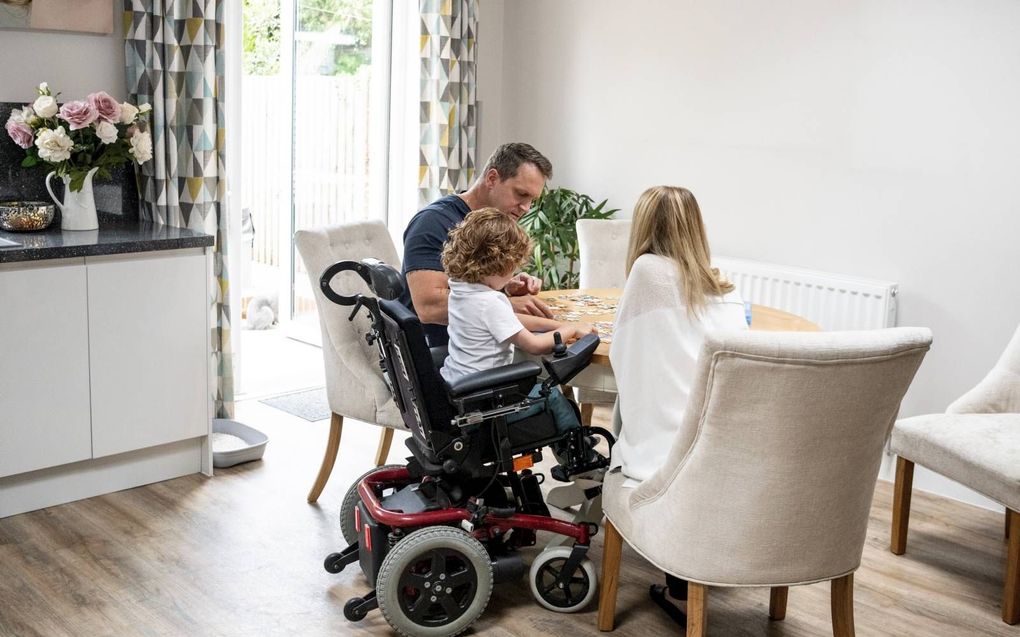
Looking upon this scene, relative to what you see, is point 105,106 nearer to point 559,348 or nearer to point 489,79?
point 559,348

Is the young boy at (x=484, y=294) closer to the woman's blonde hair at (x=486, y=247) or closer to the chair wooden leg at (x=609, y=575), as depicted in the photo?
the woman's blonde hair at (x=486, y=247)

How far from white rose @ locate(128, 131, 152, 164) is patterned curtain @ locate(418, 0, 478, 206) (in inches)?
63.6

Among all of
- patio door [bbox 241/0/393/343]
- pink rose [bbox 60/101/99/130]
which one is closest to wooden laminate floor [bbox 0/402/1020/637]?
pink rose [bbox 60/101/99/130]

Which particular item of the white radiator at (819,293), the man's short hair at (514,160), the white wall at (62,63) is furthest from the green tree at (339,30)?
the man's short hair at (514,160)

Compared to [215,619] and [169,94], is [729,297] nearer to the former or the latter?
[215,619]

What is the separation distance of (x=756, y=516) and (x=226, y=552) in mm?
1739

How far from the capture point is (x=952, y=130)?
3.81m

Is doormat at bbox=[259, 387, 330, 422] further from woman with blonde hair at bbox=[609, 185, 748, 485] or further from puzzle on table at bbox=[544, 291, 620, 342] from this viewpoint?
woman with blonde hair at bbox=[609, 185, 748, 485]

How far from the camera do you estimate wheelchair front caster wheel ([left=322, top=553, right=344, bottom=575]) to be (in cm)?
296

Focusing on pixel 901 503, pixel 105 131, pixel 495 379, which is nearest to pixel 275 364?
pixel 105 131

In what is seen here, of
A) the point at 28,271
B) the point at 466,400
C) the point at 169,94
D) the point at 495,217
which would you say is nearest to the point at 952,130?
the point at 495,217

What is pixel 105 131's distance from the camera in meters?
3.60

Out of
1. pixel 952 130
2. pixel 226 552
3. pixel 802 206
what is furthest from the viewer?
pixel 802 206

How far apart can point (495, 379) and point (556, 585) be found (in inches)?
26.1
